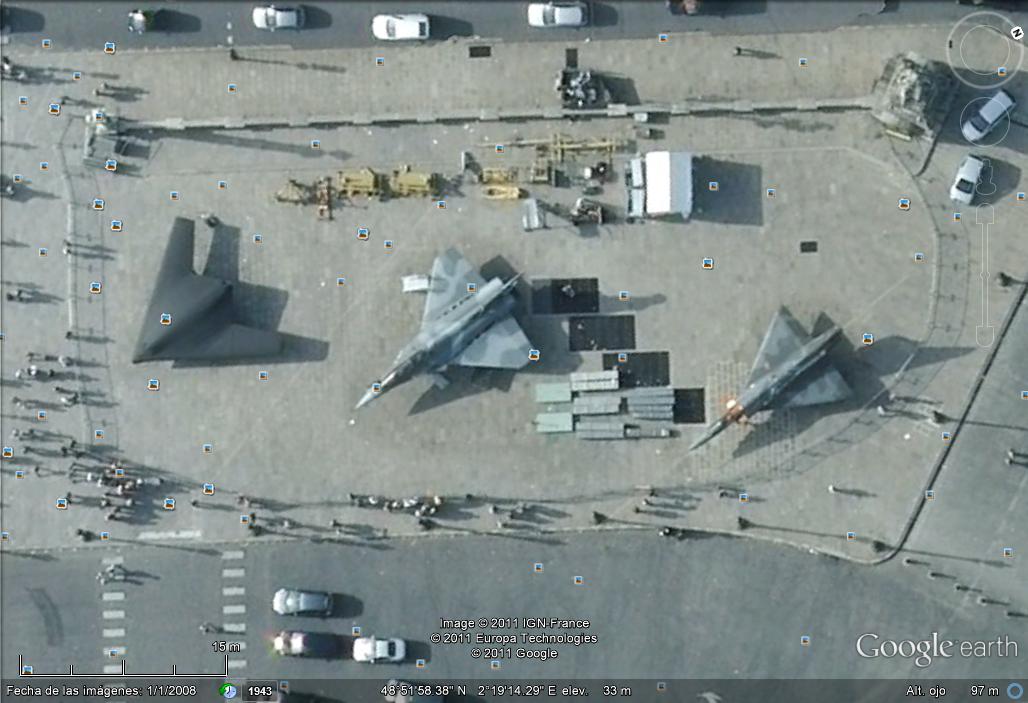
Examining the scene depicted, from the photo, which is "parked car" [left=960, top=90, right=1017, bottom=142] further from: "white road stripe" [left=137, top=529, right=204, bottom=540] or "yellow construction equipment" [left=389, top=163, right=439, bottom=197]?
"white road stripe" [left=137, top=529, right=204, bottom=540]

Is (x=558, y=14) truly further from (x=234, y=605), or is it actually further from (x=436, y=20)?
(x=234, y=605)

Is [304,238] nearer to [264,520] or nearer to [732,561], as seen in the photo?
[264,520]

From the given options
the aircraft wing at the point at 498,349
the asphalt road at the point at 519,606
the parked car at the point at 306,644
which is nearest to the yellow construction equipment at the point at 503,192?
the aircraft wing at the point at 498,349

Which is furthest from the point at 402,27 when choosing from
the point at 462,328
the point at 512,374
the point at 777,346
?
the point at 777,346

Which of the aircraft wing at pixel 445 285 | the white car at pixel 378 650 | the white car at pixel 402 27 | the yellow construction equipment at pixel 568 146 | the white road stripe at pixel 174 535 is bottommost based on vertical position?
the white car at pixel 378 650

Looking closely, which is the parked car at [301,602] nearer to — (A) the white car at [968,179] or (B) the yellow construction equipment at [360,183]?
(B) the yellow construction equipment at [360,183]

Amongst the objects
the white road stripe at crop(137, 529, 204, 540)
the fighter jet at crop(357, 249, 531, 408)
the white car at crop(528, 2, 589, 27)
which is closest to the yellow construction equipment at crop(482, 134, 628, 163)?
the white car at crop(528, 2, 589, 27)

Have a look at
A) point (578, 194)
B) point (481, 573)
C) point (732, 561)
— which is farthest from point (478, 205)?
point (732, 561)
